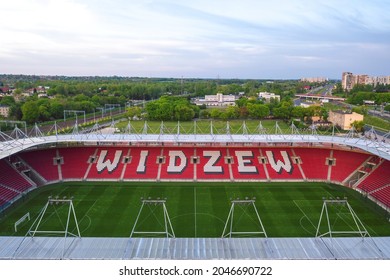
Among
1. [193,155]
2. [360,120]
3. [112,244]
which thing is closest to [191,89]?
[360,120]

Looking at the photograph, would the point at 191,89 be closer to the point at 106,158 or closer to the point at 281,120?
the point at 281,120

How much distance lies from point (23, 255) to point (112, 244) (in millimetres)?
4638

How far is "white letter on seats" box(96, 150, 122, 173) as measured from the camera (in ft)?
134

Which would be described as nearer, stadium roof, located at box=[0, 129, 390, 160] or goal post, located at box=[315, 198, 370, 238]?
goal post, located at box=[315, 198, 370, 238]

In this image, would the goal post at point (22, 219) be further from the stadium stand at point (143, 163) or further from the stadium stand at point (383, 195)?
the stadium stand at point (383, 195)

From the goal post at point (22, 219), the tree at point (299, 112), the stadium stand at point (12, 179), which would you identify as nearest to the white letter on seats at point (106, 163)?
the stadium stand at point (12, 179)

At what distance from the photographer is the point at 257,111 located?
296ft

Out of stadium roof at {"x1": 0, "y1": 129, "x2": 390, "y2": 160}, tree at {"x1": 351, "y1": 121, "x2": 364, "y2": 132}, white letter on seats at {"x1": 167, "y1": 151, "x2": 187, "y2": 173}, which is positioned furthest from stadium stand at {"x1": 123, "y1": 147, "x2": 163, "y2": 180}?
tree at {"x1": 351, "y1": 121, "x2": 364, "y2": 132}

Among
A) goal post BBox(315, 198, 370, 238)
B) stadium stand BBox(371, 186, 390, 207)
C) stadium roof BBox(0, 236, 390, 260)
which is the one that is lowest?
goal post BBox(315, 198, 370, 238)

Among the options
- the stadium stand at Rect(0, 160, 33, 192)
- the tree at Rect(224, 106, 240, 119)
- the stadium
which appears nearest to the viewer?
the stadium

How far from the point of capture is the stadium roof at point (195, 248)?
712 inches

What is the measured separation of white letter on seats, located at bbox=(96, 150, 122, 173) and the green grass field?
8.51ft

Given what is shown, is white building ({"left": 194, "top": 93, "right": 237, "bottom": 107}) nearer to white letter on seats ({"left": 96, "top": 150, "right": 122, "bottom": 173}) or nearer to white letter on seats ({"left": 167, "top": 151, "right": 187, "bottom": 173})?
white letter on seats ({"left": 167, "top": 151, "right": 187, "bottom": 173})

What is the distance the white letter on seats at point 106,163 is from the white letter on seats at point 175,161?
6.54 metres
